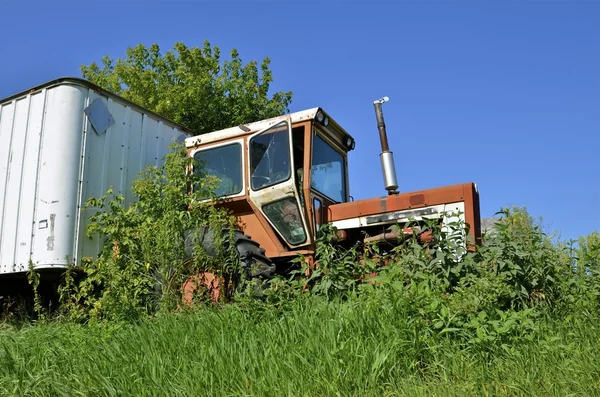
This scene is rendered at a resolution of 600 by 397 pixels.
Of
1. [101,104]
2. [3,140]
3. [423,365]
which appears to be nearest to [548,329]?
[423,365]

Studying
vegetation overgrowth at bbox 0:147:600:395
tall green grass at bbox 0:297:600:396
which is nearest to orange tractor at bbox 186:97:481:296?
vegetation overgrowth at bbox 0:147:600:395

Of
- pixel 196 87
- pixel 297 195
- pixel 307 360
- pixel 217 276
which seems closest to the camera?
pixel 307 360

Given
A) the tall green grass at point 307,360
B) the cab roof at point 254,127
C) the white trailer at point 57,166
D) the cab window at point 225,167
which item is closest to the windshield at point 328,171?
the cab roof at point 254,127

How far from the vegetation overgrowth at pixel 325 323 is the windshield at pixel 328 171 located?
1.30m

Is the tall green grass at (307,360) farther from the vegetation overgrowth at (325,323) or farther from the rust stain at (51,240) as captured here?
the rust stain at (51,240)

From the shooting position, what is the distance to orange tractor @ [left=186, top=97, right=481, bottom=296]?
6.39m

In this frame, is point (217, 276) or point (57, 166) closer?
point (217, 276)

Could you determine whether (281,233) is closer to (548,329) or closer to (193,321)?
(193,321)

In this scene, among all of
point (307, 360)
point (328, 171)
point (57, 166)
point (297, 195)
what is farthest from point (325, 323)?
point (57, 166)

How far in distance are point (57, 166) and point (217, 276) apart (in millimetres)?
2558

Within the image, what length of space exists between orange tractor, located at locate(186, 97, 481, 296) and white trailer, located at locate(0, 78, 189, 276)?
4.24ft

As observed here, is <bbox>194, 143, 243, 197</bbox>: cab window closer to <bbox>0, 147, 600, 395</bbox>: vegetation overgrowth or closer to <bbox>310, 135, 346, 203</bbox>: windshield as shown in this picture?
<bbox>0, 147, 600, 395</bbox>: vegetation overgrowth

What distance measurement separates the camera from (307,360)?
3.77m

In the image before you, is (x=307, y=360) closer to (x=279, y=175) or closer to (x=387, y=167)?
(x=279, y=175)
